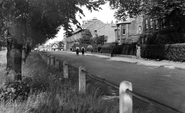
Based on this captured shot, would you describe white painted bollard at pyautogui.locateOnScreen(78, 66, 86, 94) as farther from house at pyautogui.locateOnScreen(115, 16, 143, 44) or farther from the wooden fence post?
house at pyautogui.locateOnScreen(115, 16, 143, 44)

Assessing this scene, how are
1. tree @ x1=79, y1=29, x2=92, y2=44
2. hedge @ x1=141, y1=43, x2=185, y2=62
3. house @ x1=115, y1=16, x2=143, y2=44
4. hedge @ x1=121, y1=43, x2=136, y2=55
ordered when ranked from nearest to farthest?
1. hedge @ x1=141, y1=43, x2=185, y2=62
2. hedge @ x1=121, y1=43, x2=136, y2=55
3. house @ x1=115, y1=16, x2=143, y2=44
4. tree @ x1=79, y1=29, x2=92, y2=44

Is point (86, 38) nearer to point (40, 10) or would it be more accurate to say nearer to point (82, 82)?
point (82, 82)

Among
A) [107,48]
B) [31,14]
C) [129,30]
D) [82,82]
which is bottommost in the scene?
[82,82]

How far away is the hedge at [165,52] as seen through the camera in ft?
62.0

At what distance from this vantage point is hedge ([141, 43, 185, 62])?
18.9 m

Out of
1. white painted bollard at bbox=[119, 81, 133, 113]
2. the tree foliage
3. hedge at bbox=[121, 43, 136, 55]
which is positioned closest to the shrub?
hedge at bbox=[121, 43, 136, 55]

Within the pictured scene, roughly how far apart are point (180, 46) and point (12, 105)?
60.2ft

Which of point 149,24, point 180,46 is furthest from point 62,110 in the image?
point 149,24

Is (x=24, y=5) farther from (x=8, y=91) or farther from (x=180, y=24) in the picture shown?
(x=180, y=24)

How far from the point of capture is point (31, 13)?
4297mm

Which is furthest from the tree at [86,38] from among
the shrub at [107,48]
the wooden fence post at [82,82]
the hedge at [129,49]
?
the wooden fence post at [82,82]

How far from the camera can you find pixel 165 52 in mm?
21203

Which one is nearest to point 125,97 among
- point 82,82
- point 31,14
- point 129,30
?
point 82,82

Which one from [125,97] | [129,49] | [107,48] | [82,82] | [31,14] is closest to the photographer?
[125,97]
